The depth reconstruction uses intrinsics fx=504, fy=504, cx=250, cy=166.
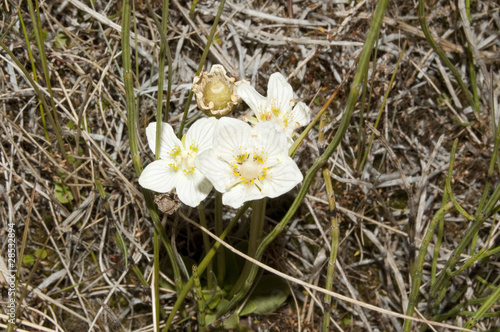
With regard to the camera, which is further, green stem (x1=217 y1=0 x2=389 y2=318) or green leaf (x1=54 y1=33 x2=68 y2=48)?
green leaf (x1=54 y1=33 x2=68 y2=48)

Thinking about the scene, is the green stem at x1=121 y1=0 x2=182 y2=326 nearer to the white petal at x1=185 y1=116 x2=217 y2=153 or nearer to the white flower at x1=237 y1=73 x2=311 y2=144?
the white petal at x1=185 y1=116 x2=217 y2=153

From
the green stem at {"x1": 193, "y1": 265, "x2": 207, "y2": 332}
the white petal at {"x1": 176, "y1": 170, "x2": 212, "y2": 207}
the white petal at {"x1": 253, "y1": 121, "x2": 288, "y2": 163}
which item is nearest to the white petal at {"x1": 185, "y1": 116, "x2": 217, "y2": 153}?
the white petal at {"x1": 176, "y1": 170, "x2": 212, "y2": 207}

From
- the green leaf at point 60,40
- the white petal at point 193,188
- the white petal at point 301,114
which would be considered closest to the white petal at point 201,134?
the white petal at point 193,188

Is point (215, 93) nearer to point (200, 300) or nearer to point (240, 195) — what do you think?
point (240, 195)

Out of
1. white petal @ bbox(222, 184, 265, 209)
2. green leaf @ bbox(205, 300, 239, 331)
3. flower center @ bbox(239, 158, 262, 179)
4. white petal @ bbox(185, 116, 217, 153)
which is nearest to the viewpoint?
white petal @ bbox(222, 184, 265, 209)

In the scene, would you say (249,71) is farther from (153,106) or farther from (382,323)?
(382,323)

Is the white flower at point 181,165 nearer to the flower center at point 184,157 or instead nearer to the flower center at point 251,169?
the flower center at point 184,157

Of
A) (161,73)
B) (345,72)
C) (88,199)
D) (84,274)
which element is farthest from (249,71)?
(84,274)
